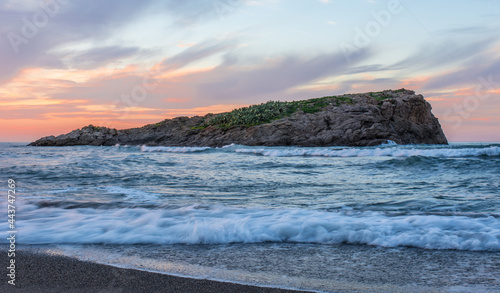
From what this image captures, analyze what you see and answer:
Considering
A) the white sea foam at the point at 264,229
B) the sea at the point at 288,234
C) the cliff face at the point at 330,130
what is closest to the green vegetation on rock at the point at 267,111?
the cliff face at the point at 330,130

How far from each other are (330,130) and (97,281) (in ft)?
182

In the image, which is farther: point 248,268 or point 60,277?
point 248,268

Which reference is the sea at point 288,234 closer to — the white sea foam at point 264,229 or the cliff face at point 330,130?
the white sea foam at point 264,229

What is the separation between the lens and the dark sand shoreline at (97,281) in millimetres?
2939

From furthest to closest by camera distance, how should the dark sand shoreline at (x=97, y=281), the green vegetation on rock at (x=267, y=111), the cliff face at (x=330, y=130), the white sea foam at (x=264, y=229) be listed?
the green vegetation on rock at (x=267, y=111)
the cliff face at (x=330, y=130)
the white sea foam at (x=264, y=229)
the dark sand shoreline at (x=97, y=281)

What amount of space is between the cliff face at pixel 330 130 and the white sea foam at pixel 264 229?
162 ft

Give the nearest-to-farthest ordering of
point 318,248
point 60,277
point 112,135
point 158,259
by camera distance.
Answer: point 60,277 < point 158,259 < point 318,248 < point 112,135

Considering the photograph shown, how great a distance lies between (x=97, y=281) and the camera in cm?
313

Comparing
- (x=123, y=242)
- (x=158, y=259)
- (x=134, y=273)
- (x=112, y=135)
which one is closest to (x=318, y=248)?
(x=158, y=259)

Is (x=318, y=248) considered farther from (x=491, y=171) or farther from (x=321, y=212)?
(x=491, y=171)

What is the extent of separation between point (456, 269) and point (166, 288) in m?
2.70

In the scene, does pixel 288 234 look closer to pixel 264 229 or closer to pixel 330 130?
pixel 264 229

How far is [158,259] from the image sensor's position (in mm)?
3807

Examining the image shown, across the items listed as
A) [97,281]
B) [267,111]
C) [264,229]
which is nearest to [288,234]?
[264,229]
